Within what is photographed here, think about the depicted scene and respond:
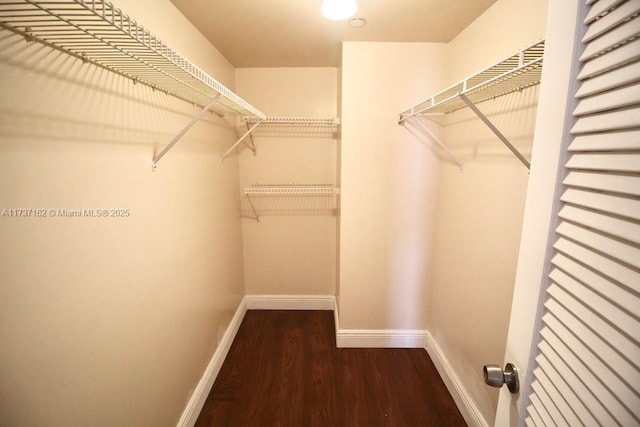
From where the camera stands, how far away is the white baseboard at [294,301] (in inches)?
103

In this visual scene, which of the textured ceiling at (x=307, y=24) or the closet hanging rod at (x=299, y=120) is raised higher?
the textured ceiling at (x=307, y=24)

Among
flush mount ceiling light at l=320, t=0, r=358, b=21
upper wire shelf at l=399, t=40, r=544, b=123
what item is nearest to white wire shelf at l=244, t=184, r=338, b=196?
upper wire shelf at l=399, t=40, r=544, b=123

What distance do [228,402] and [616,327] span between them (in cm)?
193

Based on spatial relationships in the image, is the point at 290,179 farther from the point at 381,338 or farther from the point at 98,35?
the point at 98,35

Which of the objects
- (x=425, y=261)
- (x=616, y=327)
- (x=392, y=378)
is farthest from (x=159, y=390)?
(x=425, y=261)

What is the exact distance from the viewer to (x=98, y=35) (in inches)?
27.7

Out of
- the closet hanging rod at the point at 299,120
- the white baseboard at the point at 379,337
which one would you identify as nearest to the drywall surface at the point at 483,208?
the white baseboard at the point at 379,337

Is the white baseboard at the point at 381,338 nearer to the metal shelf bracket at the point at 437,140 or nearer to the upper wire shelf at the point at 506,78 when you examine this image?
the metal shelf bracket at the point at 437,140

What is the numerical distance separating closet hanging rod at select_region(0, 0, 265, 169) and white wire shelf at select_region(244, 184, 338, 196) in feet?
4.18

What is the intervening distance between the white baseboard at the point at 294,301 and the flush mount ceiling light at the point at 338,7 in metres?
2.30

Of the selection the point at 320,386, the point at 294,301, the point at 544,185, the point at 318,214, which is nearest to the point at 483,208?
the point at 544,185

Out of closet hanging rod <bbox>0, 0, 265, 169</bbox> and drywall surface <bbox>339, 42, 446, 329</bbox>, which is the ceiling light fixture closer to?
drywall surface <bbox>339, 42, 446, 329</bbox>

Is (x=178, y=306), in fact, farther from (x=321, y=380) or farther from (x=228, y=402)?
(x=321, y=380)

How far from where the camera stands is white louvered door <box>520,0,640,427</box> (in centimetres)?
38
